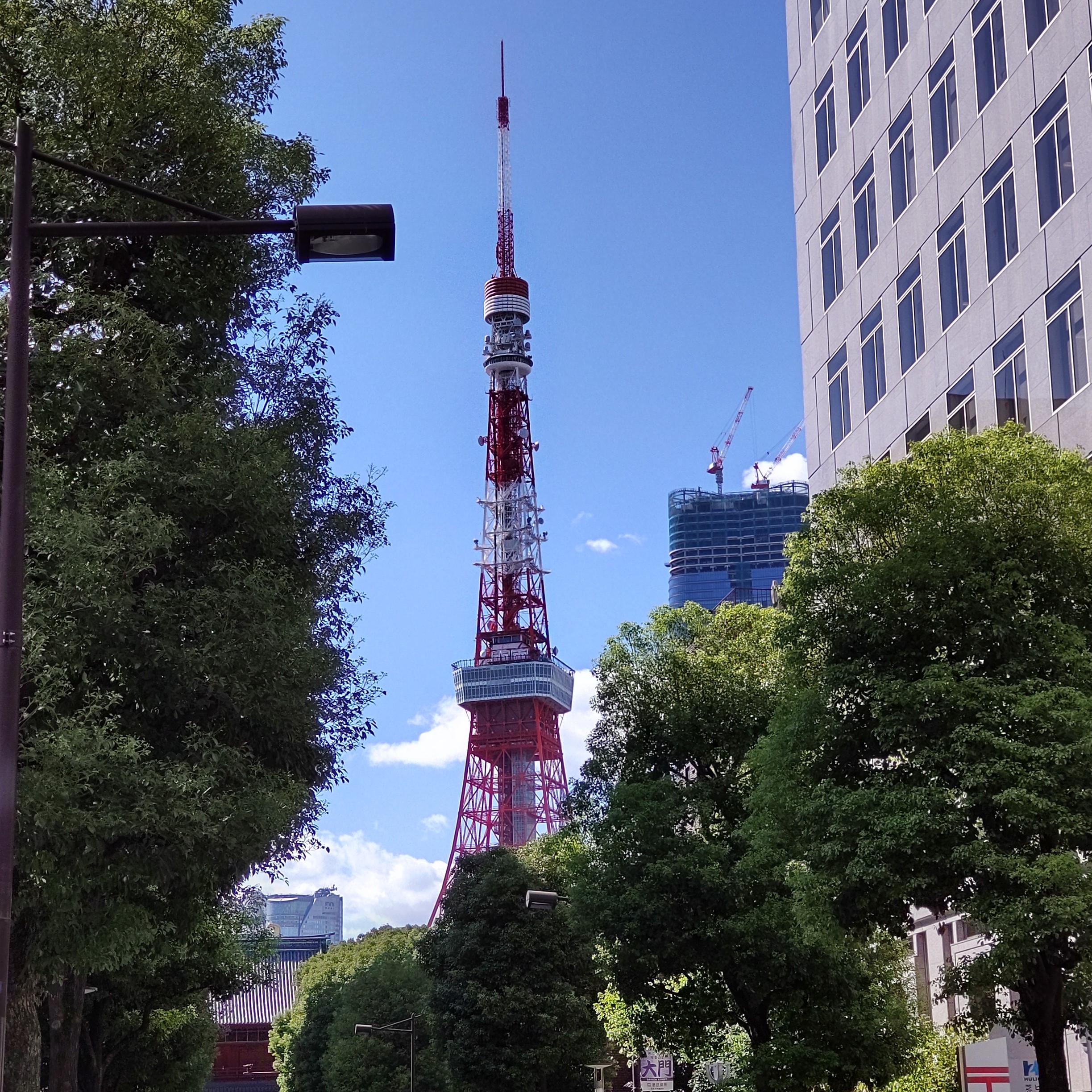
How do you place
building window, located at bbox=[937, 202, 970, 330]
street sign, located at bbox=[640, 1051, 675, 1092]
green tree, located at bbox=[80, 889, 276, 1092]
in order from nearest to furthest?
building window, located at bbox=[937, 202, 970, 330] → green tree, located at bbox=[80, 889, 276, 1092] → street sign, located at bbox=[640, 1051, 675, 1092]

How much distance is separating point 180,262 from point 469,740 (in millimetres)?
111416

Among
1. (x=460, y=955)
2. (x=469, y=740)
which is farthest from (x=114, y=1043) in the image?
(x=469, y=740)

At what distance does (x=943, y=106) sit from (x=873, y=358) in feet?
21.1

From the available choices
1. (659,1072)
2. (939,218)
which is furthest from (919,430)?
(659,1072)

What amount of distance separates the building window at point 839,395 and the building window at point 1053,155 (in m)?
10.7

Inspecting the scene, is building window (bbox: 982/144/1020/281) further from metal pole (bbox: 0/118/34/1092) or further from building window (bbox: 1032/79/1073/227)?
metal pole (bbox: 0/118/34/1092)

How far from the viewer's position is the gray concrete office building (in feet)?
87.7

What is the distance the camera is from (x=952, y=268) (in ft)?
103

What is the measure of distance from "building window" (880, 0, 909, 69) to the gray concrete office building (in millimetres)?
54

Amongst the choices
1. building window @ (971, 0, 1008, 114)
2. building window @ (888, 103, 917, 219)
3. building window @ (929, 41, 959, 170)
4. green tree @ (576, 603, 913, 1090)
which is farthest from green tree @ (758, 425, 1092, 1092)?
building window @ (888, 103, 917, 219)

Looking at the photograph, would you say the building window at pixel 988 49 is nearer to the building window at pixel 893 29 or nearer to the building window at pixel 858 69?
the building window at pixel 893 29

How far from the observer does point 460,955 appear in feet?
166

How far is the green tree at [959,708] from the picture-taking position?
64.1 ft

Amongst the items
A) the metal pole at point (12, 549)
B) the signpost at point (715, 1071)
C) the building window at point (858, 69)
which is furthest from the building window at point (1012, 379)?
the signpost at point (715, 1071)
